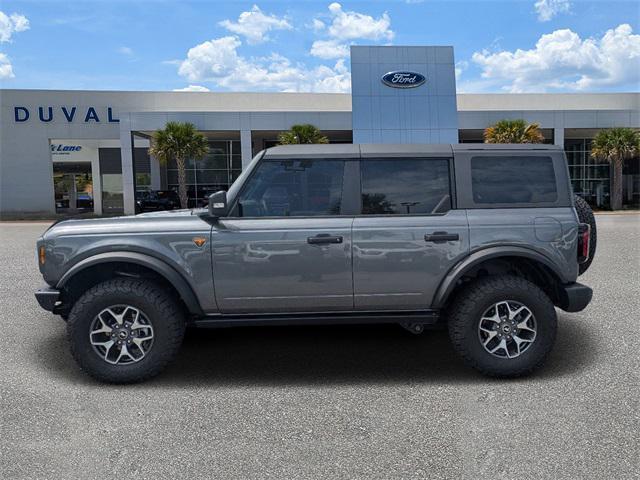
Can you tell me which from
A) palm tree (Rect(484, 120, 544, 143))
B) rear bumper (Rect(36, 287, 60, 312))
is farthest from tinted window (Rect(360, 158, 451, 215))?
palm tree (Rect(484, 120, 544, 143))

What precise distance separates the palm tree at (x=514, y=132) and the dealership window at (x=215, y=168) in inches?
658

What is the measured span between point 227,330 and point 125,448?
2.63m

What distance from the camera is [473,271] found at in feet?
14.6

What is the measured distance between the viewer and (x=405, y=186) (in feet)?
14.5

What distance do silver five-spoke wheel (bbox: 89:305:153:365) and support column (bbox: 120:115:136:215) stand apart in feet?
91.0

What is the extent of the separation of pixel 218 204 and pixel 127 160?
27.9m

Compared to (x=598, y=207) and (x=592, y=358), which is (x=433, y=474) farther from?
(x=598, y=207)

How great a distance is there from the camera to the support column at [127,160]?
29.5 m

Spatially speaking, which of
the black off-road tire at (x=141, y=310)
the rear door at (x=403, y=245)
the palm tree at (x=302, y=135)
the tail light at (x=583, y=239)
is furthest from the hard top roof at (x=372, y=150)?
the palm tree at (x=302, y=135)

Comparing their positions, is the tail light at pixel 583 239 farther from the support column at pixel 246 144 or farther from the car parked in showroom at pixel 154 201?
the car parked in showroom at pixel 154 201

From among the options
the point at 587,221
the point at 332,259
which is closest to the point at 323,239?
the point at 332,259

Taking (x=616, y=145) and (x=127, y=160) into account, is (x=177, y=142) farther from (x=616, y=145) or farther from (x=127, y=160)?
(x=616, y=145)

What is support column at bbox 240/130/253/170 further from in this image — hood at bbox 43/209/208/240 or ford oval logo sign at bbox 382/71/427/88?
hood at bbox 43/209/208/240

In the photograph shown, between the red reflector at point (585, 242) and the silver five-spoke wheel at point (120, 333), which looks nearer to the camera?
the silver five-spoke wheel at point (120, 333)
